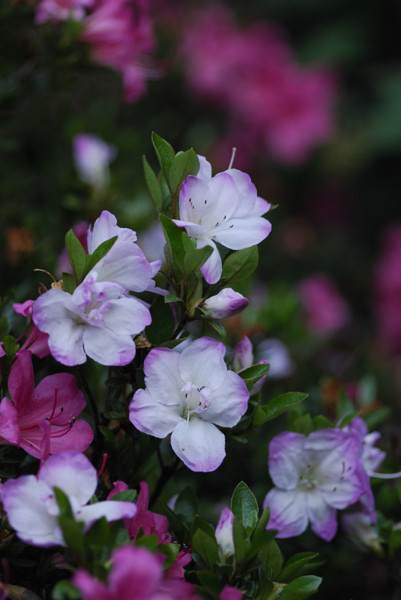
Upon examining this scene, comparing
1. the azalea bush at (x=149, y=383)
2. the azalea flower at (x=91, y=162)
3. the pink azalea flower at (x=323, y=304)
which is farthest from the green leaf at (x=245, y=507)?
the pink azalea flower at (x=323, y=304)

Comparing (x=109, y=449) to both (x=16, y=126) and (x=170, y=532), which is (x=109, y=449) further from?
(x=16, y=126)

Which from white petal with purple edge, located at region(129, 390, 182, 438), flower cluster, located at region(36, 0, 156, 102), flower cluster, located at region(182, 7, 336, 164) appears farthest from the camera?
flower cluster, located at region(182, 7, 336, 164)

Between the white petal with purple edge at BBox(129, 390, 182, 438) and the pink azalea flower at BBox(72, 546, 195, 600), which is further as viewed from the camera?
the white petal with purple edge at BBox(129, 390, 182, 438)

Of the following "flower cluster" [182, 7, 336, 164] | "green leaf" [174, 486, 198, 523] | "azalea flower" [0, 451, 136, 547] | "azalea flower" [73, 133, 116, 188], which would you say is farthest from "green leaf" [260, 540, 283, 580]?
"flower cluster" [182, 7, 336, 164]

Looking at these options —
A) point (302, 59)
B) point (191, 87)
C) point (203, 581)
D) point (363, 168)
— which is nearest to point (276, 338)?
point (203, 581)

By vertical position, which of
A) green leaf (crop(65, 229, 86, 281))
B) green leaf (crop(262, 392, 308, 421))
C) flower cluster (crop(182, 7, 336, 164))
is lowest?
flower cluster (crop(182, 7, 336, 164))

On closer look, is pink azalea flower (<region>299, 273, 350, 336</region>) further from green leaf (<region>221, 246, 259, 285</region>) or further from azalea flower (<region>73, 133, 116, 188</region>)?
green leaf (<region>221, 246, 259, 285</region>)

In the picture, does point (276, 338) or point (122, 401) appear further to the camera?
point (276, 338)
